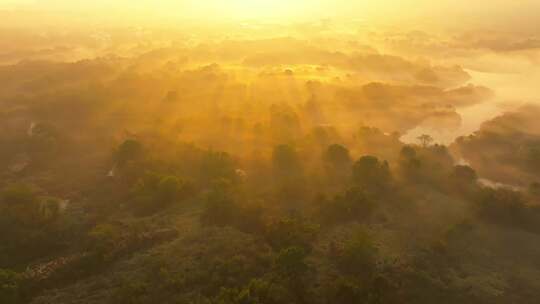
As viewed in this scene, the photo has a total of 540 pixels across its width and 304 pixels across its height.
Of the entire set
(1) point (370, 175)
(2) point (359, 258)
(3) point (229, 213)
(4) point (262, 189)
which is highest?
(1) point (370, 175)

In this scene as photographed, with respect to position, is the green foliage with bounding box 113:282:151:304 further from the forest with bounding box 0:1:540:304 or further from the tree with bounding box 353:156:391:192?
the tree with bounding box 353:156:391:192

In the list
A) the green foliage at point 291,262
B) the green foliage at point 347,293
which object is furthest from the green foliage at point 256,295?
the green foliage at point 347,293

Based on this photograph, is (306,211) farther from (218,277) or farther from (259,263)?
(218,277)

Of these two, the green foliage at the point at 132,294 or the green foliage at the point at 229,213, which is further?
the green foliage at the point at 229,213

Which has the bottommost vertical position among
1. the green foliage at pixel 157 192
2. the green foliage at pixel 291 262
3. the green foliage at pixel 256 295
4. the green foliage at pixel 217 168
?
the green foliage at pixel 256 295

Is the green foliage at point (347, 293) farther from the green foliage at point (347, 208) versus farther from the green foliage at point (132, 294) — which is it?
the green foliage at point (132, 294)

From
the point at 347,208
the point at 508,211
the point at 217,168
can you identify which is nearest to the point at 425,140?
the point at 508,211

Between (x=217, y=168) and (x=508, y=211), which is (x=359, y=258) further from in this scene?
(x=217, y=168)

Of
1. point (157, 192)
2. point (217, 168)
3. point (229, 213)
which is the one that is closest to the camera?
point (229, 213)

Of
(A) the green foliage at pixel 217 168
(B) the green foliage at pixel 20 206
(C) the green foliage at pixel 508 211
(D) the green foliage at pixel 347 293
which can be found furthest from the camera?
(A) the green foliage at pixel 217 168
